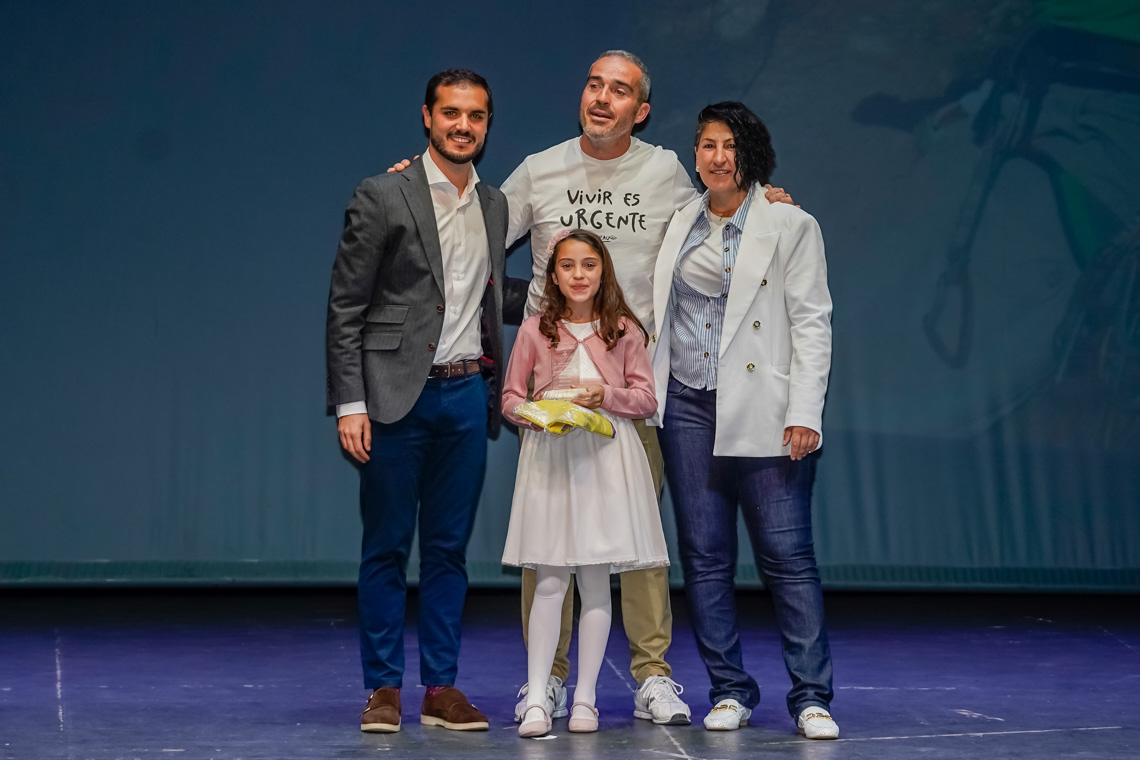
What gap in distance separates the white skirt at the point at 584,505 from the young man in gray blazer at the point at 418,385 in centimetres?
17

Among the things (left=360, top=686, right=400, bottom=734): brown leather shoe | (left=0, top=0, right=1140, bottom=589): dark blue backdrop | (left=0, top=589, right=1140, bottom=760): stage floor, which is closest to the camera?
(left=0, top=589, right=1140, bottom=760): stage floor

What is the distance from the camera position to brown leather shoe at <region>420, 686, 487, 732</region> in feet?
9.35

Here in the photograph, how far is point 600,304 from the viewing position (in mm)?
2992

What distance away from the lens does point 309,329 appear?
4977mm

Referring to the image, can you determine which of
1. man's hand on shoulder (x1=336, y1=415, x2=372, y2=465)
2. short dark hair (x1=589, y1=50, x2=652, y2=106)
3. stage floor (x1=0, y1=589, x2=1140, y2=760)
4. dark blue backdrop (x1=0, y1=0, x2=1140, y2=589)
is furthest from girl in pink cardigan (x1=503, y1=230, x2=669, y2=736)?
dark blue backdrop (x1=0, y1=0, x2=1140, y2=589)

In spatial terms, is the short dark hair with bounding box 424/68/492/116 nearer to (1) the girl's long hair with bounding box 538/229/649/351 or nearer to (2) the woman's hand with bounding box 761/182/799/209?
(1) the girl's long hair with bounding box 538/229/649/351

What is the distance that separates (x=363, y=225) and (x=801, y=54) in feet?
9.05

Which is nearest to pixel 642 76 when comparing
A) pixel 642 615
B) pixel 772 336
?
pixel 772 336

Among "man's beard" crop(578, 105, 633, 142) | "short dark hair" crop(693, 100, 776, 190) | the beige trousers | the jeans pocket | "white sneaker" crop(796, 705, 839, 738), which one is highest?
"man's beard" crop(578, 105, 633, 142)

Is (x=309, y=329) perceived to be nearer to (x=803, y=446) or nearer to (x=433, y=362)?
(x=433, y=362)

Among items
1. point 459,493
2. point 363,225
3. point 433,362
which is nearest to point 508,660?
point 459,493

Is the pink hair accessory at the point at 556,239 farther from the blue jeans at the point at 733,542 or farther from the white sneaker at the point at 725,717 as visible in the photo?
the white sneaker at the point at 725,717

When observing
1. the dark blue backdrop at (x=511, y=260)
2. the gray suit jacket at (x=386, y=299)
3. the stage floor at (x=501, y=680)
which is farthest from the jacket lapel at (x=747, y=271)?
the dark blue backdrop at (x=511, y=260)

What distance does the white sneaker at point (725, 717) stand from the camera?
2.84 meters
